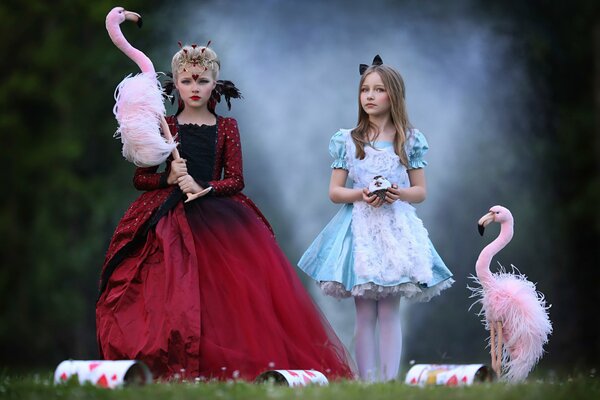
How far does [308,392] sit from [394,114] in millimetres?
2197

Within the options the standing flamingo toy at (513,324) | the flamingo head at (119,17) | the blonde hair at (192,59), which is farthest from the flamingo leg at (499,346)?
the flamingo head at (119,17)

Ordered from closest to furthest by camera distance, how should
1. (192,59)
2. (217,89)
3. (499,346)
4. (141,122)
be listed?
(499,346), (141,122), (192,59), (217,89)

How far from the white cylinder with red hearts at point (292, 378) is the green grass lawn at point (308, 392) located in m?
0.24

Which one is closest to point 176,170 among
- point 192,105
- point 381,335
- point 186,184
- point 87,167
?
point 186,184

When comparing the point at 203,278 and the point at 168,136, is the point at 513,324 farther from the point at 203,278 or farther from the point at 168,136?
the point at 168,136

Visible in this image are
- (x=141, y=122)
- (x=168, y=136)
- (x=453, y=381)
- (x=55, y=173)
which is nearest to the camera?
(x=453, y=381)

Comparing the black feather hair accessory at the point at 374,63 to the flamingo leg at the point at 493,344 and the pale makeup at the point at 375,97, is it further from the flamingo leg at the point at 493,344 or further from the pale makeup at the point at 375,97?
the flamingo leg at the point at 493,344

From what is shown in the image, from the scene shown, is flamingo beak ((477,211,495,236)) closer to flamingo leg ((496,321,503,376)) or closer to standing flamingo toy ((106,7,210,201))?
flamingo leg ((496,321,503,376))

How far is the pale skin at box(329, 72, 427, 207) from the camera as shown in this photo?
6.09m

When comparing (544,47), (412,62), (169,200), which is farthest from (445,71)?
(169,200)

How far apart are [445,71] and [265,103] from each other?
181 centimetres

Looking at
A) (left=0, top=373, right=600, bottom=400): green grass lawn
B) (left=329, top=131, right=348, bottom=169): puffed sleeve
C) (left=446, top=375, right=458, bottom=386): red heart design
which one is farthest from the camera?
(left=329, top=131, right=348, bottom=169): puffed sleeve

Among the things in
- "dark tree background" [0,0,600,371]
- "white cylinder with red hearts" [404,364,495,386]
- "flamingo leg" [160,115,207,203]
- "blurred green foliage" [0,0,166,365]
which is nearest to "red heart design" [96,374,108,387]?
"white cylinder with red hearts" [404,364,495,386]

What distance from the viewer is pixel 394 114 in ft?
20.2
